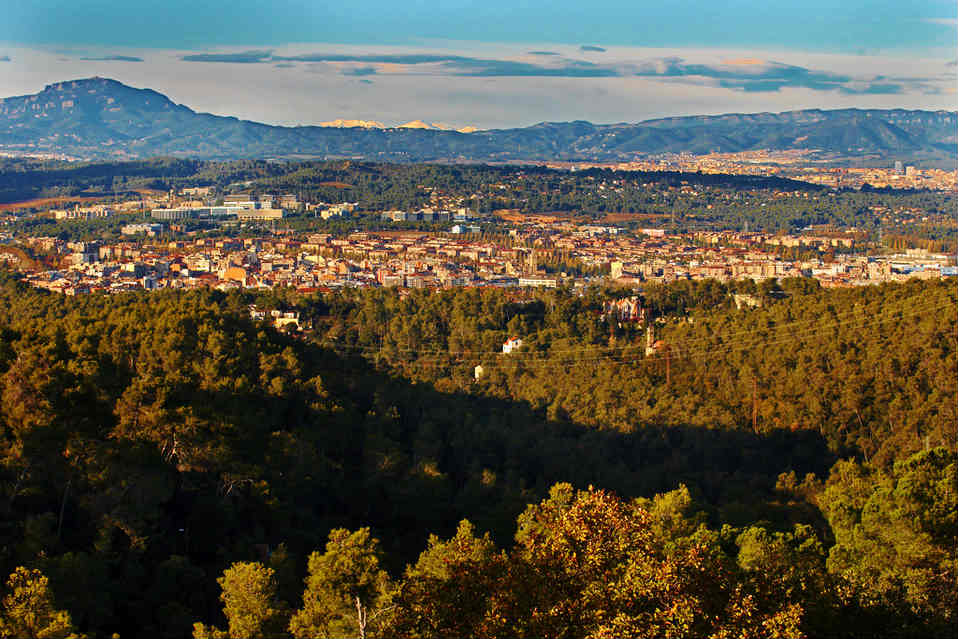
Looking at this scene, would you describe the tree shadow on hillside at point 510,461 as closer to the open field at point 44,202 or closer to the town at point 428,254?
the town at point 428,254

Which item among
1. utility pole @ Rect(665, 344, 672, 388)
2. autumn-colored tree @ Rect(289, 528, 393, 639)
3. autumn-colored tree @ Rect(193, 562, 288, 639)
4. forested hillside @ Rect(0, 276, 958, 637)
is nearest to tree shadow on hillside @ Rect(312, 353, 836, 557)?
forested hillside @ Rect(0, 276, 958, 637)

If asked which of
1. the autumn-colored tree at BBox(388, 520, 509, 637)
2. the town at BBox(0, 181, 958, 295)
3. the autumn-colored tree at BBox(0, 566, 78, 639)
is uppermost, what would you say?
the autumn-colored tree at BBox(388, 520, 509, 637)

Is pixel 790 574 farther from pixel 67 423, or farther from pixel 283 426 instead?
pixel 283 426

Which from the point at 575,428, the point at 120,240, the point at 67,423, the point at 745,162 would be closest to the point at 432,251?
the point at 120,240

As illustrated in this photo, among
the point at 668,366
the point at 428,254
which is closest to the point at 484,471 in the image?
the point at 668,366

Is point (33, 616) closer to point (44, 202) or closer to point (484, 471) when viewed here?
point (484, 471)

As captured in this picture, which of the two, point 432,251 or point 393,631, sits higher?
point 393,631

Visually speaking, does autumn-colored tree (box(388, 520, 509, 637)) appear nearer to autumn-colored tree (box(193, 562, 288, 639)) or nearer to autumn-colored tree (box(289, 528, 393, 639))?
autumn-colored tree (box(289, 528, 393, 639))

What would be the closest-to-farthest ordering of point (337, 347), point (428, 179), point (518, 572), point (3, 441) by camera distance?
point (518, 572) < point (3, 441) < point (337, 347) < point (428, 179)
